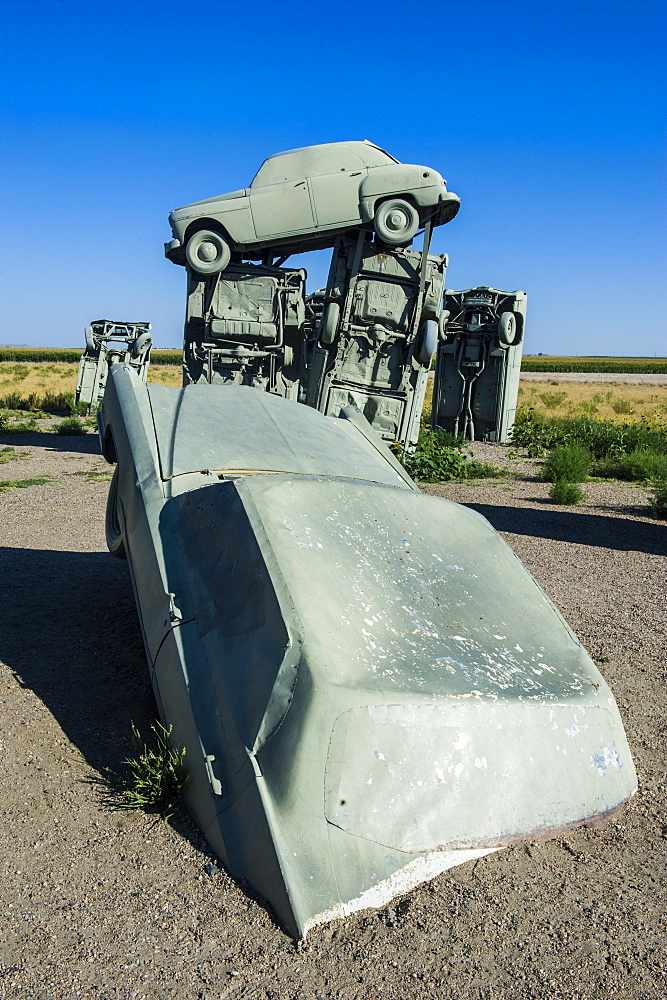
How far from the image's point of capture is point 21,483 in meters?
11.0

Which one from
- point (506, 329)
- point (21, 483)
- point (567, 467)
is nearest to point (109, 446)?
point (21, 483)

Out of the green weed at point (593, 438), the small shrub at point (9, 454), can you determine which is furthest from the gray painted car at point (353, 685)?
the green weed at point (593, 438)

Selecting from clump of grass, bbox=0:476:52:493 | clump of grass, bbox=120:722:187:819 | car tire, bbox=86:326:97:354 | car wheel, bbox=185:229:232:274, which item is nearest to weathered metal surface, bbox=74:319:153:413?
car tire, bbox=86:326:97:354

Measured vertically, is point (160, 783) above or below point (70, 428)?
above

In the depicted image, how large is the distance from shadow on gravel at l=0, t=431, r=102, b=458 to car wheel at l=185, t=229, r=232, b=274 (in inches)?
171

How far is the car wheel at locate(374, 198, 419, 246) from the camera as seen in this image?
11.3 metres

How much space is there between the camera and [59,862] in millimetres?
2672

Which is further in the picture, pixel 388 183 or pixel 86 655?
pixel 388 183

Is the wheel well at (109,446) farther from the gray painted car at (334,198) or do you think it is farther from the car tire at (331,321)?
the gray painted car at (334,198)

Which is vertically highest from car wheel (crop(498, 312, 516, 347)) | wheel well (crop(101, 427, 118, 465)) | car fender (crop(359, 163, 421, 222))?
car fender (crop(359, 163, 421, 222))

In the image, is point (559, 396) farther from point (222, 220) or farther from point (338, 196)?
point (222, 220)

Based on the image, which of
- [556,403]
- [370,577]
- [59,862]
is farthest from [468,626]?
[556,403]

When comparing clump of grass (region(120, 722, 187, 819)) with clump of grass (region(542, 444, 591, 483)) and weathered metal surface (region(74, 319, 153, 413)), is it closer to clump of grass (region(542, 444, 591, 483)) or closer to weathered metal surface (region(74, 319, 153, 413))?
clump of grass (region(542, 444, 591, 483))

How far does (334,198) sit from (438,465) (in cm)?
435
